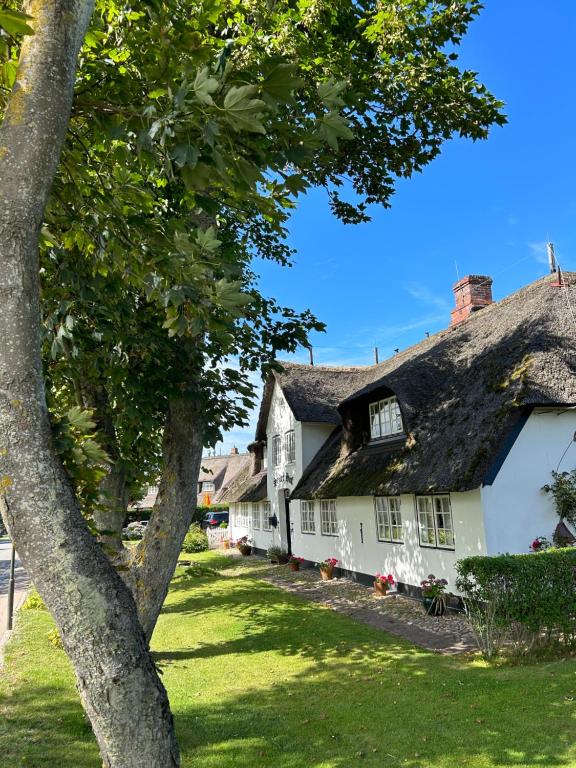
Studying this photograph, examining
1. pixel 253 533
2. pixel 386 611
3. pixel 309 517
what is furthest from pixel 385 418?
pixel 253 533

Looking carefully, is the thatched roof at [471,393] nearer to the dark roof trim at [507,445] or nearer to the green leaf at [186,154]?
the dark roof trim at [507,445]

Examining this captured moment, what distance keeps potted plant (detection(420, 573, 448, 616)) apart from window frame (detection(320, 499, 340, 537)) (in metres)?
6.61

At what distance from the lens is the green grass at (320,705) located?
5.48 m

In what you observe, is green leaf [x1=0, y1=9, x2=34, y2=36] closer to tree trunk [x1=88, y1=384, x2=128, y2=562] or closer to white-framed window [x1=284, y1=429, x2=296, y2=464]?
tree trunk [x1=88, y1=384, x2=128, y2=562]

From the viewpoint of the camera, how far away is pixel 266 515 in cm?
2744

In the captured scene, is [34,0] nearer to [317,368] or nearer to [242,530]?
[317,368]

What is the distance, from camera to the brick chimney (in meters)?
20.3

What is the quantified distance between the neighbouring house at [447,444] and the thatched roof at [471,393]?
4 cm

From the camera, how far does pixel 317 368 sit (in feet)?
82.8

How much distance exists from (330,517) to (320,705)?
1239cm

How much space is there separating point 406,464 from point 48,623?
957cm

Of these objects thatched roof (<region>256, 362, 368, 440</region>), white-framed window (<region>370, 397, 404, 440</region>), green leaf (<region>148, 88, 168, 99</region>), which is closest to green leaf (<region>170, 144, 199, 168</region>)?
green leaf (<region>148, 88, 168, 99</region>)

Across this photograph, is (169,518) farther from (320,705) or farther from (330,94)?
(330,94)

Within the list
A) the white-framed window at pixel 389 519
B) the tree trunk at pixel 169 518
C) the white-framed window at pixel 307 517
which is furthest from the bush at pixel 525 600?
the white-framed window at pixel 307 517
